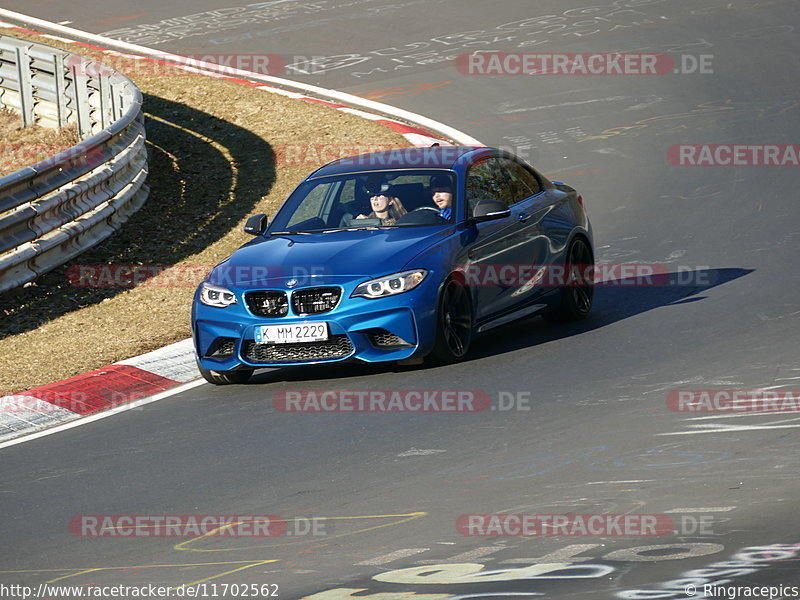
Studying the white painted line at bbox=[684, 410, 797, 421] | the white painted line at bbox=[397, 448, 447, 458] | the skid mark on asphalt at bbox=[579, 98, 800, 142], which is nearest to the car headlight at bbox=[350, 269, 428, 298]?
the white painted line at bbox=[397, 448, 447, 458]

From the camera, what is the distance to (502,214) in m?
10.9

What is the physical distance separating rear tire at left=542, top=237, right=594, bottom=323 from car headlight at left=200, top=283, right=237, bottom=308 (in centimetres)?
274

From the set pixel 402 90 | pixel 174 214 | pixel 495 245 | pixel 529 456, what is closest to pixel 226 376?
pixel 495 245

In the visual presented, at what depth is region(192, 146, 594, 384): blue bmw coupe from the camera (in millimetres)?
10008

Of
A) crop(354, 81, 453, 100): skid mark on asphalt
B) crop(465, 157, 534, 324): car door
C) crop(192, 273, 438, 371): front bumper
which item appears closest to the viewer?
crop(192, 273, 438, 371): front bumper

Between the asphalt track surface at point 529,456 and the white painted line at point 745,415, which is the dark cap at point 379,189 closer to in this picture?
the asphalt track surface at point 529,456

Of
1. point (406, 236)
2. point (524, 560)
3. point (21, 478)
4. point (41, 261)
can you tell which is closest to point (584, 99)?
point (41, 261)

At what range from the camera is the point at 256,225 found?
11320 mm

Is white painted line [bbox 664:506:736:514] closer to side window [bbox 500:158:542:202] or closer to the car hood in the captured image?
the car hood

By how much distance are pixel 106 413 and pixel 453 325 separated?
2525 mm

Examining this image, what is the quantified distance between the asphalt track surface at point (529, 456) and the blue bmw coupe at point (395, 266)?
276mm

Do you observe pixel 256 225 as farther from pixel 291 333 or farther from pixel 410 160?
pixel 291 333

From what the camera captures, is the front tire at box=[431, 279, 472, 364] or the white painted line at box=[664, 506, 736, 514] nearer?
the white painted line at box=[664, 506, 736, 514]

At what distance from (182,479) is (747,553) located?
3460 millimetres
